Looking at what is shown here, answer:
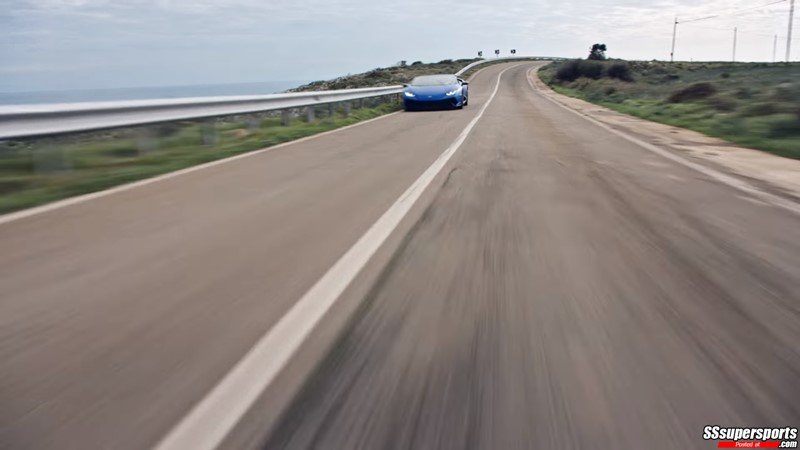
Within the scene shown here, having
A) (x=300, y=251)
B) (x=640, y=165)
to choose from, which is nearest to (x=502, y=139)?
(x=640, y=165)

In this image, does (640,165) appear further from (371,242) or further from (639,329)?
(639,329)

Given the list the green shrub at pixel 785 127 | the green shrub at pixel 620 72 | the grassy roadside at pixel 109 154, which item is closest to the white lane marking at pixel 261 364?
the grassy roadside at pixel 109 154

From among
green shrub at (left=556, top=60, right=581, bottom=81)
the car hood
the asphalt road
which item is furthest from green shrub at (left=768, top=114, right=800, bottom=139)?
Result: green shrub at (left=556, top=60, right=581, bottom=81)

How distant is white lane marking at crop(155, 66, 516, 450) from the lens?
2.73 meters

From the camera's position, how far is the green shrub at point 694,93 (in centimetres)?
2576

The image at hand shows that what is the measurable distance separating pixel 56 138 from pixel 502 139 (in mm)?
8206

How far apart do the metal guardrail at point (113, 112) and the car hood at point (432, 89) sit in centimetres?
997

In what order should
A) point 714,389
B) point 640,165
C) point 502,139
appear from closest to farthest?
1. point 714,389
2. point 640,165
3. point 502,139

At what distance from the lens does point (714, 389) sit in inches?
120

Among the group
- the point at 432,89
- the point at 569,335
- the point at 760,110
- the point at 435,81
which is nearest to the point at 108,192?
the point at 569,335

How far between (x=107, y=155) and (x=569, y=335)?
9812 mm

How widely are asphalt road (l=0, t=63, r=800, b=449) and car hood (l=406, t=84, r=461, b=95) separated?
1843 centimetres

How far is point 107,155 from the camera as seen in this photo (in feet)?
38.0

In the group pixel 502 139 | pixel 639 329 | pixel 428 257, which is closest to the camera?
pixel 639 329
